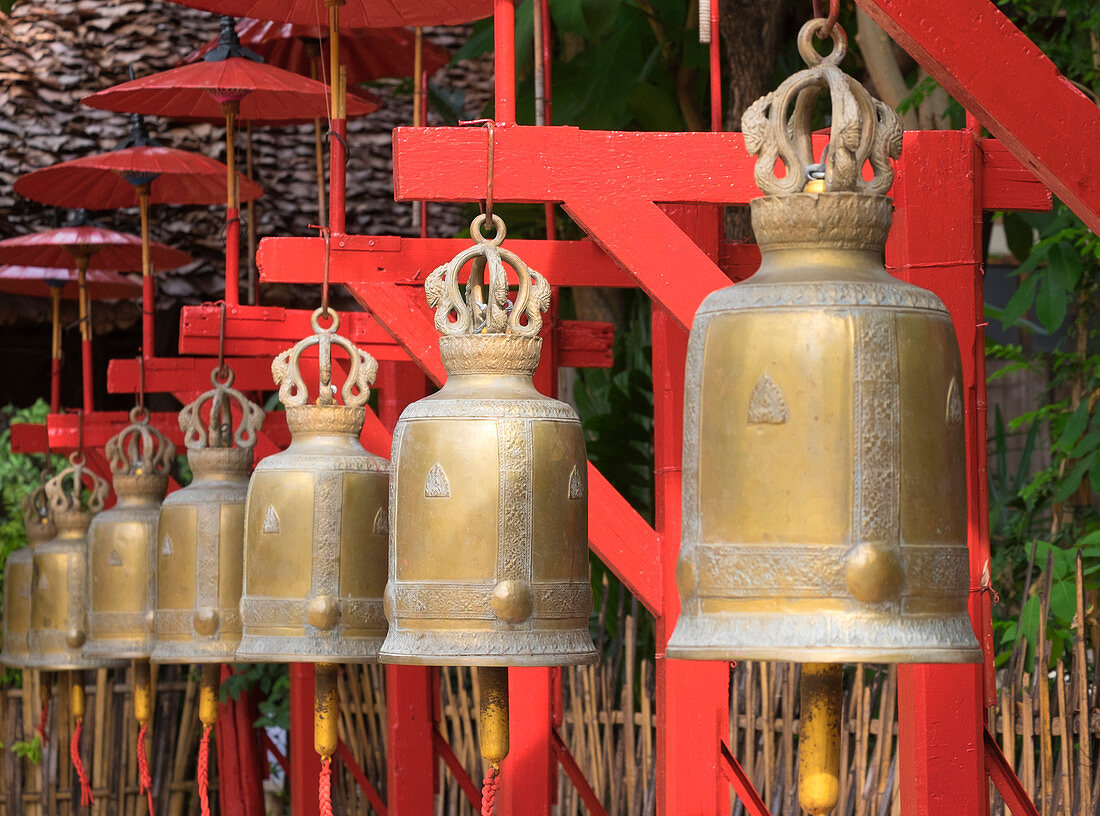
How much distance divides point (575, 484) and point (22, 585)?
3.62m

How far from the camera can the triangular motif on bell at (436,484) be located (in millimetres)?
2633

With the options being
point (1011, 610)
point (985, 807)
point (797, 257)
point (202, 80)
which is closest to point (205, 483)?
point (202, 80)

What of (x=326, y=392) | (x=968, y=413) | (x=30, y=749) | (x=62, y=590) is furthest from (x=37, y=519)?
(x=968, y=413)

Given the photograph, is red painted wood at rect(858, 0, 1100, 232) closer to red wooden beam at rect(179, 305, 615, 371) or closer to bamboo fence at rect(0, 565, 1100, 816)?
bamboo fence at rect(0, 565, 1100, 816)

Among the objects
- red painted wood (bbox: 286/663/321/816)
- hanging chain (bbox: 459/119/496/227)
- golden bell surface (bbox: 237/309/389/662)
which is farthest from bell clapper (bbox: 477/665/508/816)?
red painted wood (bbox: 286/663/321/816)

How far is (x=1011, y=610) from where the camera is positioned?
6594 mm

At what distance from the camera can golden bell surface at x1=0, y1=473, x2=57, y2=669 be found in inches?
224

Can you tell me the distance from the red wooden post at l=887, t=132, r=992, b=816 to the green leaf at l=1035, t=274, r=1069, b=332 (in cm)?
287

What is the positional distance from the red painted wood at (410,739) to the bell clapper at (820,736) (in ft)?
12.6

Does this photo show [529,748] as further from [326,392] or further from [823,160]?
[823,160]

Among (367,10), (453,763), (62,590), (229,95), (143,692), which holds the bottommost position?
(453,763)

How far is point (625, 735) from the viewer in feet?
19.2

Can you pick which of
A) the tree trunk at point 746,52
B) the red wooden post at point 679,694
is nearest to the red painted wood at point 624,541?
the red wooden post at point 679,694

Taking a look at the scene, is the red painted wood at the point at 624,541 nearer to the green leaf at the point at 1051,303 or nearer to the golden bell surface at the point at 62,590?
the golden bell surface at the point at 62,590
